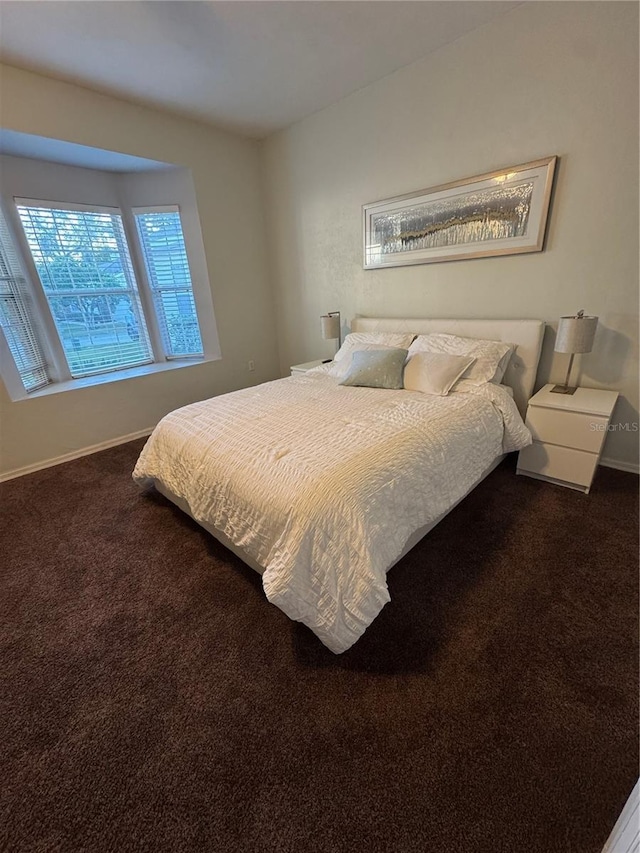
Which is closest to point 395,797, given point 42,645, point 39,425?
point 42,645

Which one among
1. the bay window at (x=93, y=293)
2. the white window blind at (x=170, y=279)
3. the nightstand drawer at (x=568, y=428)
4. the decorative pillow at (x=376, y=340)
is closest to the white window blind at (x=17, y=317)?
the bay window at (x=93, y=293)

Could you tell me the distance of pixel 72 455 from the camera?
312cm

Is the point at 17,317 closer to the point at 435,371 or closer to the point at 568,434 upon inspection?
the point at 435,371

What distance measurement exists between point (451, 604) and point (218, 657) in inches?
39.4

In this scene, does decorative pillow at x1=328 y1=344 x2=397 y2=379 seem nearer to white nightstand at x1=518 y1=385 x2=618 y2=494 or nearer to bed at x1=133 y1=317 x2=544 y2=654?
bed at x1=133 y1=317 x2=544 y2=654

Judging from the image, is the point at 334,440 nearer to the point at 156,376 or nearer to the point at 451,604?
the point at 451,604

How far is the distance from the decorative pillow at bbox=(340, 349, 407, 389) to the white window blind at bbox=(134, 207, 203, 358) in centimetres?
219

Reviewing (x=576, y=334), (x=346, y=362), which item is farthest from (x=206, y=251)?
(x=576, y=334)

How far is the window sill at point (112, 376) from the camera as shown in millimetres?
3006

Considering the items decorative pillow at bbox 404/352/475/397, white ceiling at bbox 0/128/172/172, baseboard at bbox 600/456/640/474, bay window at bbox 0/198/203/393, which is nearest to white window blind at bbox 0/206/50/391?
bay window at bbox 0/198/203/393

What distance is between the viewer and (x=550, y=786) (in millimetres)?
991

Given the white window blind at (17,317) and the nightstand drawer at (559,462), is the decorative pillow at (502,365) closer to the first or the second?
the nightstand drawer at (559,462)

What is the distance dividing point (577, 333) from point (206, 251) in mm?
3270

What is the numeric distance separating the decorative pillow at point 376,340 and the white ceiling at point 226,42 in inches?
73.0
